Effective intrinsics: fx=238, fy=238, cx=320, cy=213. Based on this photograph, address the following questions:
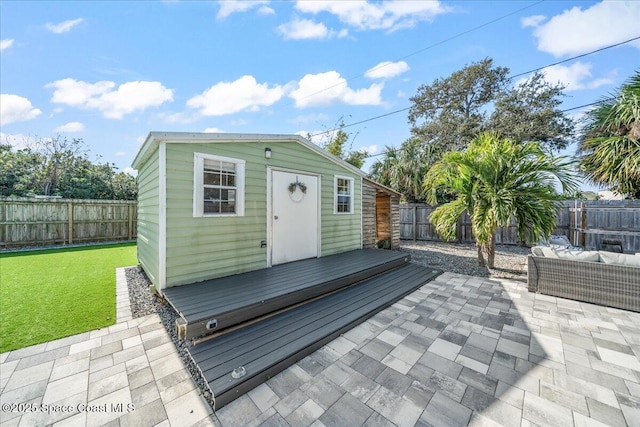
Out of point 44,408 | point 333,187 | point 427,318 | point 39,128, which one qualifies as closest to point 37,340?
point 44,408

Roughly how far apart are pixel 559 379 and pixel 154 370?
385cm

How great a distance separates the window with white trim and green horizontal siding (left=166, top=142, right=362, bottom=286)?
89cm

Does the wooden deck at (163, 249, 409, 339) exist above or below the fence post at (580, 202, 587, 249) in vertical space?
below

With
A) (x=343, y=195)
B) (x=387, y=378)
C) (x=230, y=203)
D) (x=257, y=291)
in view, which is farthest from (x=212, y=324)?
(x=343, y=195)

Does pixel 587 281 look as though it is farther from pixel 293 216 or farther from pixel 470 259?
pixel 293 216

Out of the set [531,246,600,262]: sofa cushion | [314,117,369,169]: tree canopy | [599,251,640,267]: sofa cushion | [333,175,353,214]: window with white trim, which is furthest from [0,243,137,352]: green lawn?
[314,117,369,169]: tree canopy

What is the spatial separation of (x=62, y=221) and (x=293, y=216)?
1005cm

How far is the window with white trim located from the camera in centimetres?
637

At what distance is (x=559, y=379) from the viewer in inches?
86.8

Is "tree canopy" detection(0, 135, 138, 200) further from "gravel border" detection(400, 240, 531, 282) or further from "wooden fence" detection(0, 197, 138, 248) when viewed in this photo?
"gravel border" detection(400, 240, 531, 282)

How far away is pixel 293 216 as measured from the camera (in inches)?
207

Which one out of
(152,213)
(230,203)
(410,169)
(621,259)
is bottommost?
(621,259)

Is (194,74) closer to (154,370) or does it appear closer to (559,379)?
(154,370)

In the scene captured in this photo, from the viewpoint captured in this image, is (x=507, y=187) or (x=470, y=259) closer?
(x=507, y=187)
